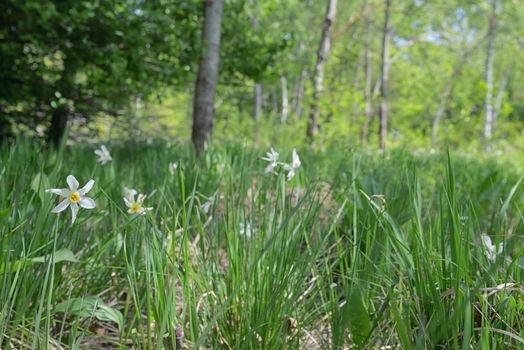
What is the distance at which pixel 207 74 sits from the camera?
170 inches

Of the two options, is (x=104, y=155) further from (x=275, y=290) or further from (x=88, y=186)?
(x=275, y=290)

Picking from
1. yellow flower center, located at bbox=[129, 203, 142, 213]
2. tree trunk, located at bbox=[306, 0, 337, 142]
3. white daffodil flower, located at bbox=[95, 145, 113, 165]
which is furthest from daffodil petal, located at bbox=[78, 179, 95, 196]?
tree trunk, located at bbox=[306, 0, 337, 142]

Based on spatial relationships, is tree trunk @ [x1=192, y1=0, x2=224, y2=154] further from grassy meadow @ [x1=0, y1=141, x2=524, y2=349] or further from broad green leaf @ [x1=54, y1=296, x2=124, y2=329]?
broad green leaf @ [x1=54, y1=296, x2=124, y2=329]

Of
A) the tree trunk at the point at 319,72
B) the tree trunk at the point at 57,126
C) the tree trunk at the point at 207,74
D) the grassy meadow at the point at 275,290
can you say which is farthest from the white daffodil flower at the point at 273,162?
the tree trunk at the point at 319,72

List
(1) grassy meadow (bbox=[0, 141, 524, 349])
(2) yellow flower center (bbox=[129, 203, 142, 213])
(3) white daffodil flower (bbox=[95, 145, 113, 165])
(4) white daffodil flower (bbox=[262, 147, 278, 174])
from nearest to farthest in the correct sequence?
(1) grassy meadow (bbox=[0, 141, 524, 349]) → (2) yellow flower center (bbox=[129, 203, 142, 213]) → (4) white daffodil flower (bbox=[262, 147, 278, 174]) → (3) white daffodil flower (bbox=[95, 145, 113, 165])

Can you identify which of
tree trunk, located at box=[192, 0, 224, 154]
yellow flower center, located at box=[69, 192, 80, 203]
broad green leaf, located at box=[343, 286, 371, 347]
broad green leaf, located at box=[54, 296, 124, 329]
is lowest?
broad green leaf, located at box=[54, 296, 124, 329]

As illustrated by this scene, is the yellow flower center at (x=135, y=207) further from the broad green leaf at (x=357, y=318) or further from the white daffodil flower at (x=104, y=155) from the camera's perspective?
the white daffodil flower at (x=104, y=155)

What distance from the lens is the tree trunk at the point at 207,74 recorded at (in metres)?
4.24

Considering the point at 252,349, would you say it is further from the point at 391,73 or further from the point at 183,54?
the point at 391,73


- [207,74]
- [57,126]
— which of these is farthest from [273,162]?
[57,126]

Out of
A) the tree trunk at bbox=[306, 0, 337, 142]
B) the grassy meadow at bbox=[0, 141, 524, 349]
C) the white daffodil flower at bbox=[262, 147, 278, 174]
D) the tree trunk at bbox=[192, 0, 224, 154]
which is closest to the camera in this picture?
the grassy meadow at bbox=[0, 141, 524, 349]

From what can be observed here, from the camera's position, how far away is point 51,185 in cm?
129

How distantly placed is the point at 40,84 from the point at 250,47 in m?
2.50

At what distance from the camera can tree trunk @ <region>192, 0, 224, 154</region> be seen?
424 centimetres
